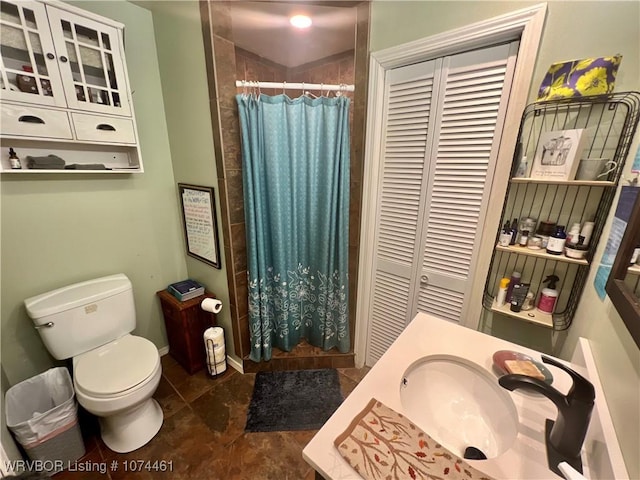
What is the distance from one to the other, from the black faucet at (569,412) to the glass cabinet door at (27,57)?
209 centimetres

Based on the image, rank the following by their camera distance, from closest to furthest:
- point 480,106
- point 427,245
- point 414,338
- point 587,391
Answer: point 587,391 → point 414,338 → point 480,106 → point 427,245

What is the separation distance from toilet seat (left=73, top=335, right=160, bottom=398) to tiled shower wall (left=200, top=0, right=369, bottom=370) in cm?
54

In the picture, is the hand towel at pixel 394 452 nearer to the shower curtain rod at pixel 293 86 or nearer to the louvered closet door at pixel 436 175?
the louvered closet door at pixel 436 175

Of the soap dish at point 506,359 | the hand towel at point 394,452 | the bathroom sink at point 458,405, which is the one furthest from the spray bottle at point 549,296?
the hand towel at point 394,452

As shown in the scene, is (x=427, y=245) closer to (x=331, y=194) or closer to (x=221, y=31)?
(x=331, y=194)

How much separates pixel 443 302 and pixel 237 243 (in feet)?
4.23

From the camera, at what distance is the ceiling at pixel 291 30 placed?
1452 mm

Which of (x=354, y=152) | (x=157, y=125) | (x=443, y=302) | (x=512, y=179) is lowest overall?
(x=443, y=302)

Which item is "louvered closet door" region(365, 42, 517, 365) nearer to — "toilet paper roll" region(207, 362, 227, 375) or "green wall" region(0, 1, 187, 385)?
"toilet paper roll" region(207, 362, 227, 375)

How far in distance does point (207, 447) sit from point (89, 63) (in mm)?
2115

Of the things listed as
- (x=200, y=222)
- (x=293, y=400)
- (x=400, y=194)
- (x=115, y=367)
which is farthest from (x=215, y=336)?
(x=400, y=194)

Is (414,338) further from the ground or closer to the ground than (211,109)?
closer to the ground

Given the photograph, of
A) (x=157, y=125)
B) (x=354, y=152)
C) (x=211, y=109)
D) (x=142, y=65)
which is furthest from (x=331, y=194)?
(x=142, y=65)

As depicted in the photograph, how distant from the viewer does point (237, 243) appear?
1667mm
